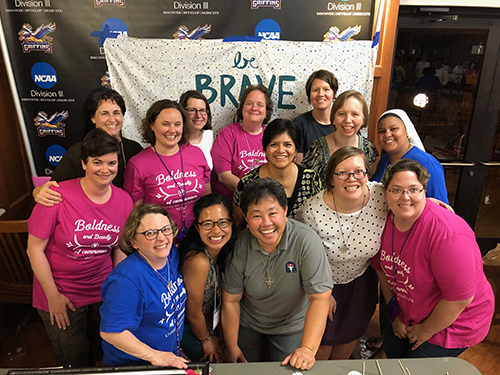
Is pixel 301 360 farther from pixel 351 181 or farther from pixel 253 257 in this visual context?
pixel 351 181

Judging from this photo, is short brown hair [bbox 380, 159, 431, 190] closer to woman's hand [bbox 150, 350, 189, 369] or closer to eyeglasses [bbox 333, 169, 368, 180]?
eyeglasses [bbox 333, 169, 368, 180]

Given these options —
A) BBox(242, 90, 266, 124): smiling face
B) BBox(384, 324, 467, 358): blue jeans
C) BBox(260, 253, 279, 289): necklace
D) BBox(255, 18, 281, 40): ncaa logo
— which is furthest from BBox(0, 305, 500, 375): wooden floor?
BBox(255, 18, 281, 40): ncaa logo

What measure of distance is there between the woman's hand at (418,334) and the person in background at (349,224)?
305 mm

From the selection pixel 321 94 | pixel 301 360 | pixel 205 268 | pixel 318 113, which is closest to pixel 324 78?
pixel 321 94

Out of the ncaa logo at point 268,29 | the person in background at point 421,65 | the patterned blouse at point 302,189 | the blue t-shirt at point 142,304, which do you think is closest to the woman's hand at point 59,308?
the blue t-shirt at point 142,304

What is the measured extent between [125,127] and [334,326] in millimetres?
2302

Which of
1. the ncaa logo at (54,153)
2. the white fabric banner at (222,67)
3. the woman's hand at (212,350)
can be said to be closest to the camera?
the woman's hand at (212,350)

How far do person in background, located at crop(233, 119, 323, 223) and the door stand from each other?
1861 millimetres

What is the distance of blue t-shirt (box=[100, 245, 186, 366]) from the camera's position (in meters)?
1.47

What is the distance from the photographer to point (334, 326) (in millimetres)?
2127

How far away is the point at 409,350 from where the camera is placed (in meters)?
1.90

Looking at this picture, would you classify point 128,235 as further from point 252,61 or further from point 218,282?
point 252,61

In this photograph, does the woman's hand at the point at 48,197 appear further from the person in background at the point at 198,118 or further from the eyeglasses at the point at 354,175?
the eyeglasses at the point at 354,175

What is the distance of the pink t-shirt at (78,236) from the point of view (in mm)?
1823
